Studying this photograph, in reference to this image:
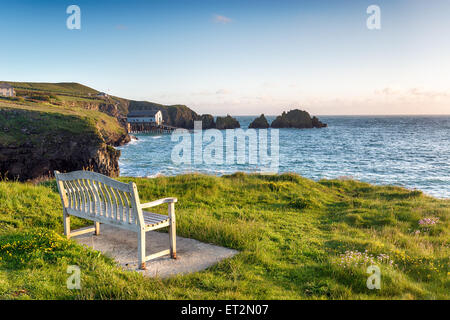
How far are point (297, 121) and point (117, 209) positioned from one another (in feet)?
424

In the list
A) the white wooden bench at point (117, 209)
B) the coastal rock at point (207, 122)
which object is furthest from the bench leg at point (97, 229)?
the coastal rock at point (207, 122)

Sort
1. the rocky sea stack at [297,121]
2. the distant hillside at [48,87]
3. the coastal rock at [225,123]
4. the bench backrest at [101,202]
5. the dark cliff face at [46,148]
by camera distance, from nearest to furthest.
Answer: the bench backrest at [101,202] → the dark cliff face at [46,148] → the coastal rock at [225,123] → the distant hillside at [48,87] → the rocky sea stack at [297,121]

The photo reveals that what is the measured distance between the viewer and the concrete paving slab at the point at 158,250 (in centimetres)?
511

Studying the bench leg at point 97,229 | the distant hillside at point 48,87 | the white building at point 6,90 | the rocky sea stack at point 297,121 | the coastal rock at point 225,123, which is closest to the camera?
the bench leg at point 97,229

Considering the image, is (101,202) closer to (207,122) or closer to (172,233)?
(172,233)

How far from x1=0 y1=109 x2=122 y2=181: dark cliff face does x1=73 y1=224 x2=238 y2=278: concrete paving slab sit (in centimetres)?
2361

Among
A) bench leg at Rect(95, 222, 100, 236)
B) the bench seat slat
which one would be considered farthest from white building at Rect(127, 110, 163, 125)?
the bench seat slat

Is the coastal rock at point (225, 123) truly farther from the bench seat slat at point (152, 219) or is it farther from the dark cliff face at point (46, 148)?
the bench seat slat at point (152, 219)

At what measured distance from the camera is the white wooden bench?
16.2ft

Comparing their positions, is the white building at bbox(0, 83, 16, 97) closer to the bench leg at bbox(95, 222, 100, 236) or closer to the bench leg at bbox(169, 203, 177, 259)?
the bench leg at bbox(95, 222, 100, 236)

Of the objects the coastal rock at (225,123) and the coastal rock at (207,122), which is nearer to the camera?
the coastal rock at (225,123)

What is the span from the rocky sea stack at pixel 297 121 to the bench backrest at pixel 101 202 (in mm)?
126458

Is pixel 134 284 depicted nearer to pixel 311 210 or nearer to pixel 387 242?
pixel 387 242
